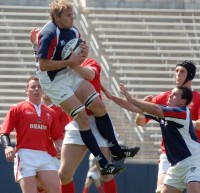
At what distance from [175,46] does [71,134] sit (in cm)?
840

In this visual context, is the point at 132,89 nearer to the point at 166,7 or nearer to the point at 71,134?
the point at 166,7

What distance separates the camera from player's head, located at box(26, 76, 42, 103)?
1151 cm

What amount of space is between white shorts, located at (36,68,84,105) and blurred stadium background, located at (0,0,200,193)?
24.0 ft

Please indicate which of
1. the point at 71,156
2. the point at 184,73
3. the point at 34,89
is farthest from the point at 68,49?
the point at 34,89

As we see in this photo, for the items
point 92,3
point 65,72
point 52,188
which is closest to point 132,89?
point 92,3

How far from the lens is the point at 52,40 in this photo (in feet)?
30.4

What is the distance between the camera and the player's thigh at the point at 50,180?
1113 centimetres

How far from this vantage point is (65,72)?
949 cm

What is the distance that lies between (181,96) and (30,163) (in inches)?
84.1

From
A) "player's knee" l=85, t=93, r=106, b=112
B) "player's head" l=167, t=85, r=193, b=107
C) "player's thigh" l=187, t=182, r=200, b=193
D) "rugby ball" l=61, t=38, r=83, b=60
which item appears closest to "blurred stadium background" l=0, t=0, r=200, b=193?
"player's head" l=167, t=85, r=193, b=107

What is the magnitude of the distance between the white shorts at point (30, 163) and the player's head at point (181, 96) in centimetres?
190

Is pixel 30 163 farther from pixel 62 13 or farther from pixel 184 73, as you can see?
pixel 62 13

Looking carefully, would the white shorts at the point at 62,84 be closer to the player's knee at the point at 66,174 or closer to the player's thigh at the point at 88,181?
the player's knee at the point at 66,174

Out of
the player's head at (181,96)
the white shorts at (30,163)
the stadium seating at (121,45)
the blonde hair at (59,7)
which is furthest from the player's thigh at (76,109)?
the stadium seating at (121,45)
